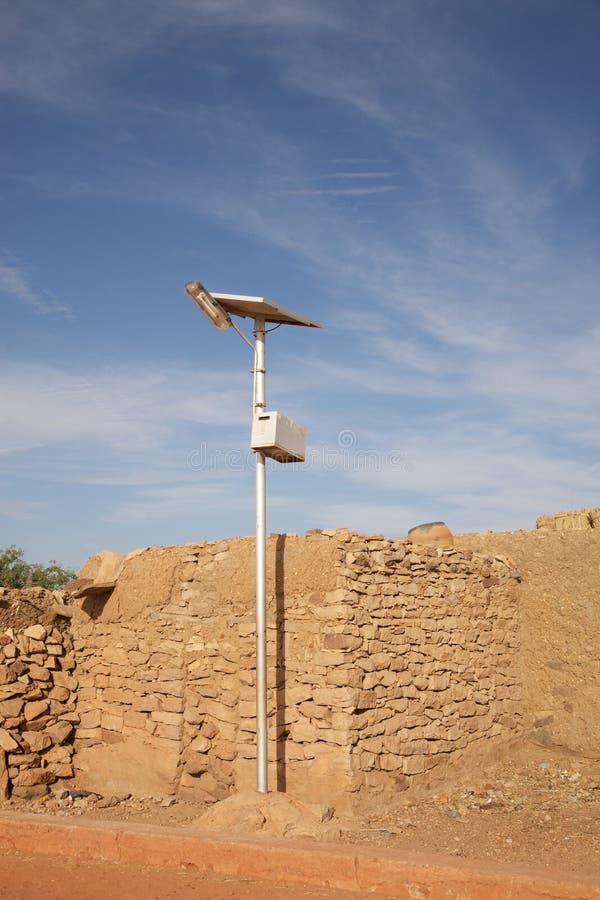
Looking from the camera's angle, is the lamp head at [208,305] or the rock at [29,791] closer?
the lamp head at [208,305]

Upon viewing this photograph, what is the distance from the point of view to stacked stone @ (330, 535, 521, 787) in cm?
716

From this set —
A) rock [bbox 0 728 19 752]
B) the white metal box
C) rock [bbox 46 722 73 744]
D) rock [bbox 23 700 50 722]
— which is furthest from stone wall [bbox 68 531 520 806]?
the white metal box

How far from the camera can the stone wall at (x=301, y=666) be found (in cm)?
702

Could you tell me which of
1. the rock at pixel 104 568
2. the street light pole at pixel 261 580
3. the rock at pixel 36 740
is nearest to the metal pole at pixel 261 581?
the street light pole at pixel 261 580

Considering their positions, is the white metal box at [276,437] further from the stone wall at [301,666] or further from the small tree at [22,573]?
the small tree at [22,573]

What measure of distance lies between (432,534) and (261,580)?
3343mm

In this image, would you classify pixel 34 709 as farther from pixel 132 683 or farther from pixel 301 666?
pixel 301 666

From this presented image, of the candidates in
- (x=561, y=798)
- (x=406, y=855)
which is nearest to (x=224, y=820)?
(x=406, y=855)

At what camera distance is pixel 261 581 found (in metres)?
6.37

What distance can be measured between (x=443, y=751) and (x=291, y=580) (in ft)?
7.77

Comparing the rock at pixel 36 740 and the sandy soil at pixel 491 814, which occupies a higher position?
the rock at pixel 36 740

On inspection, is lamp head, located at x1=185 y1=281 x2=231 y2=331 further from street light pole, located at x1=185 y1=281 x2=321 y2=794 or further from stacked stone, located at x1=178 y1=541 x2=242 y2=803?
stacked stone, located at x1=178 y1=541 x2=242 y2=803

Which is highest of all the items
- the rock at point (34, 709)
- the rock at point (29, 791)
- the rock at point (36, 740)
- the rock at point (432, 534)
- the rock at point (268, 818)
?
the rock at point (432, 534)

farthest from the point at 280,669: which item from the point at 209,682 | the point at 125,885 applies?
the point at 125,885
